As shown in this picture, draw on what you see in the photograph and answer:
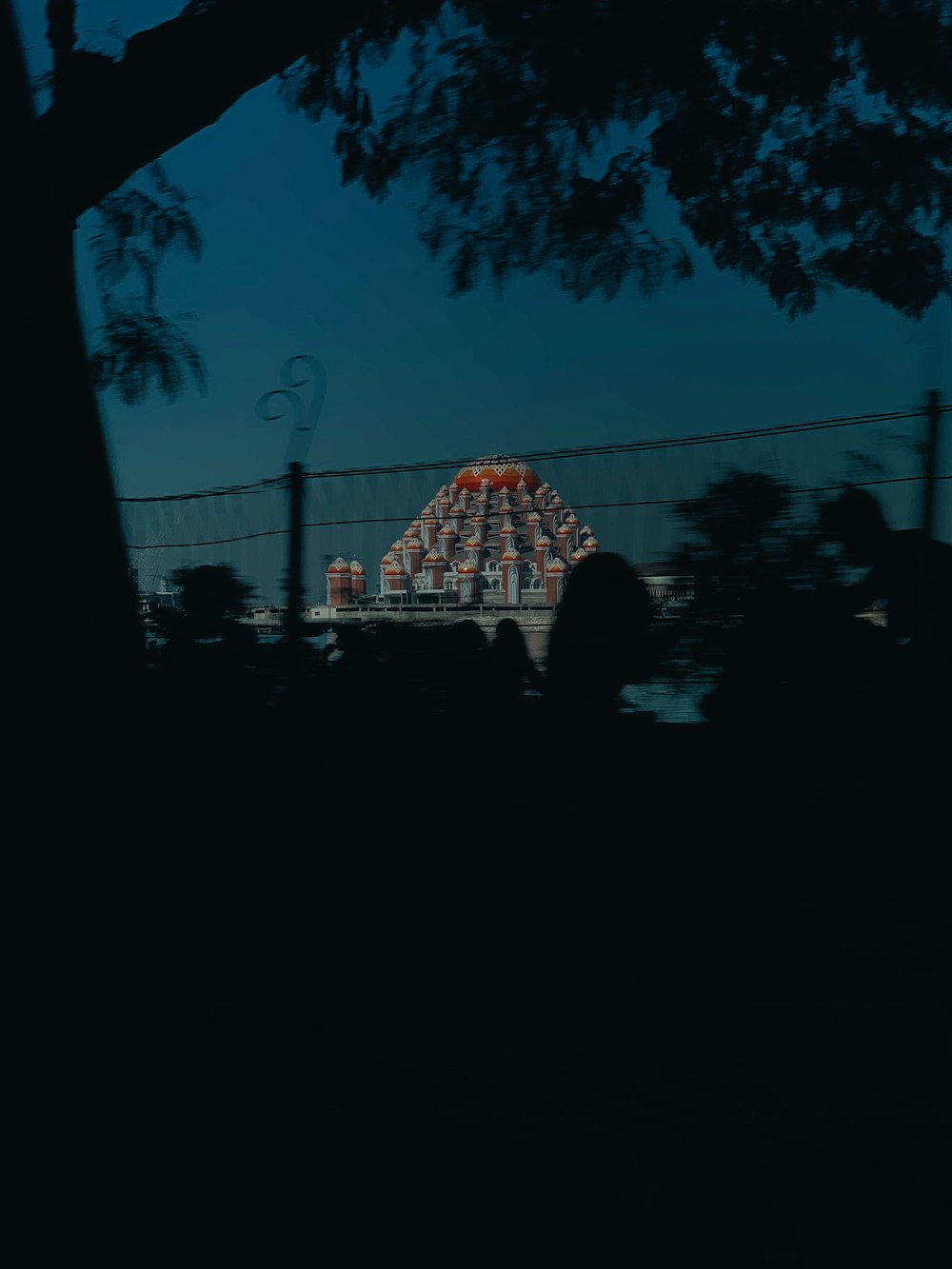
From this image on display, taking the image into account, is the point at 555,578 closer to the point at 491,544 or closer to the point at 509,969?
the point at 491,544

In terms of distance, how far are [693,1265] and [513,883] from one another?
7.29 feet

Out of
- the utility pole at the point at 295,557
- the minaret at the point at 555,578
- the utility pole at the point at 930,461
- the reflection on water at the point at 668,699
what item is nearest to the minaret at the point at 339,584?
the utility pole at the point at 295,557

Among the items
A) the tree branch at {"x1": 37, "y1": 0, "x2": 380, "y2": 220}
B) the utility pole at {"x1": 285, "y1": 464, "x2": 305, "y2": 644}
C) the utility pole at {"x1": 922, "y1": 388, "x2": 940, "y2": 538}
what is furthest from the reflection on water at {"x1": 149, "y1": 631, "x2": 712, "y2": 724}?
the tree branch at {"x1": 37, "y1": 0, "x2": 380, "y2": 220}

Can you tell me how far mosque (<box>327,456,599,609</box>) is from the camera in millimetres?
4680

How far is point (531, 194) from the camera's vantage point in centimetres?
584

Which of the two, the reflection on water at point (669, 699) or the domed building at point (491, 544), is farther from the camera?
the domed building at point (491, 544)

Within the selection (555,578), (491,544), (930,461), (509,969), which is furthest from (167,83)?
(509,969)

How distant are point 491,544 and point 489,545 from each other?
12 mm

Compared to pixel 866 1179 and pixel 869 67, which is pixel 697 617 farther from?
pixel 869 67

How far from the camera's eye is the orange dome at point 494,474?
484 centimetres

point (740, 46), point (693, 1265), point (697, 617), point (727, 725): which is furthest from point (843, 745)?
point (740, 46)

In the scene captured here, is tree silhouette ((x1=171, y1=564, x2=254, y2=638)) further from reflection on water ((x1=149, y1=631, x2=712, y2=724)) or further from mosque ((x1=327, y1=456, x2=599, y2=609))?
reflection on water ((x1=149, y1=631, x2=712, y2=724))

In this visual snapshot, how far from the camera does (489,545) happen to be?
4.85 m

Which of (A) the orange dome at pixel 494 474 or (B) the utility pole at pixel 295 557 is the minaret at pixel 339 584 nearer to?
(B) the utility pole at pixel 295 557
